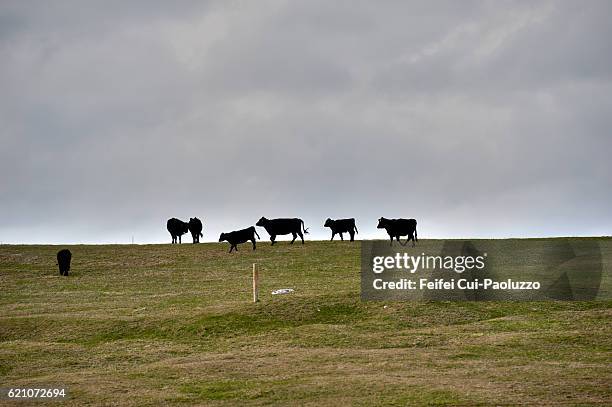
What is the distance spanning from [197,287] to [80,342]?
12153mm

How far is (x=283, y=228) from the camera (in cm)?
5819

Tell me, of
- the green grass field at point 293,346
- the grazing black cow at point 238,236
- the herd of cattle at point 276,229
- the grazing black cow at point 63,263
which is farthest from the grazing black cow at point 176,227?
the green grass field at point 293,346

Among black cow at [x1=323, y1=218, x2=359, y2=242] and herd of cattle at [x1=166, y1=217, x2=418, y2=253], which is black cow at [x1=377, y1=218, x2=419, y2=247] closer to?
herd of cattle at [x1=166, y1=217, x2=418, y2=253]

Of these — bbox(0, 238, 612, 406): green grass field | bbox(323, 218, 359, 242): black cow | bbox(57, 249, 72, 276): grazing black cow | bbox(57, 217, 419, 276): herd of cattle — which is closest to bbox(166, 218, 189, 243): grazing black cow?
bbox(57, 217, 419, 276): herd of cattle

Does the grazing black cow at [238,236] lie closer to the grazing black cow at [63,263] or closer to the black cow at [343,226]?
the black cow at [343,226]

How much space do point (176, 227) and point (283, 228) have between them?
945cm

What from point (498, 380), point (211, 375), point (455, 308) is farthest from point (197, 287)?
point (498, 380)

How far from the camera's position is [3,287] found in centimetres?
4497

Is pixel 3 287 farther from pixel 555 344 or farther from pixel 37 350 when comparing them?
pixel 555 344

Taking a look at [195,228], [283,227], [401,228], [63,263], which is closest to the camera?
[63,263]

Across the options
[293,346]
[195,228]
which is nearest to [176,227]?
[195,228]

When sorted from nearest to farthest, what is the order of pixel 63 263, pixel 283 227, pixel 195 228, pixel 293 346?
pixel 293 346 → pixel 63 263 → pixel 283 227 → pixel 195 228

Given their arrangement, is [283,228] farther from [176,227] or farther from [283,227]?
[176,227]

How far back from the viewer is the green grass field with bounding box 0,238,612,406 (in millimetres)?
19578
